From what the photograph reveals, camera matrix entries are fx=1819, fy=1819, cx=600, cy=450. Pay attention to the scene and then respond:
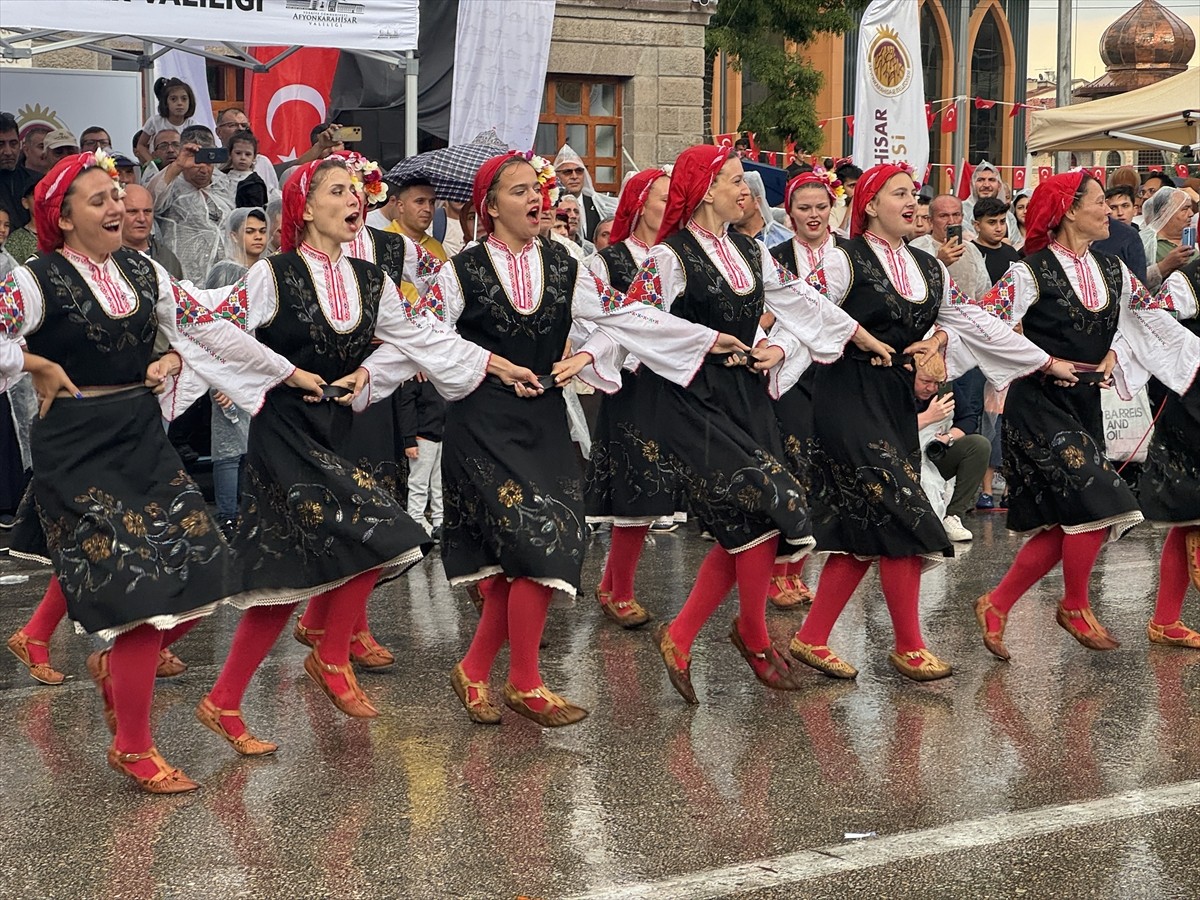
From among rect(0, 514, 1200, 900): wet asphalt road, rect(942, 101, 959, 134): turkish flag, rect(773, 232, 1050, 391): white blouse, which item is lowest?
rect(0, 514, 1200, 900): wet asphalt road

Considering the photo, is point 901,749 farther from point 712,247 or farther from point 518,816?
point 712,247

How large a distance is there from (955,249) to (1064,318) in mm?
3652

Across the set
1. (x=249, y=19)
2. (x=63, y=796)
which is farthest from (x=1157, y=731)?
(x=249, y=19)

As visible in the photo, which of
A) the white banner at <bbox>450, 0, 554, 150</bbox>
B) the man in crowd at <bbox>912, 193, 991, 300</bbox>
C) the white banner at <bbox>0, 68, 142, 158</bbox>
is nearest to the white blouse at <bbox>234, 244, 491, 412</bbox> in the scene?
the man in crowd at <bbox>912, 193, 991, 300</bbox>

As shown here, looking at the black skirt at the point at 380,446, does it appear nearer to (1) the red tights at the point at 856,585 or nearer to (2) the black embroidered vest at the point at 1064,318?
(1) the red tights at the point at 856,585

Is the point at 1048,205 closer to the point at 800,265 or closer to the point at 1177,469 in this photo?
the point at 1177,469

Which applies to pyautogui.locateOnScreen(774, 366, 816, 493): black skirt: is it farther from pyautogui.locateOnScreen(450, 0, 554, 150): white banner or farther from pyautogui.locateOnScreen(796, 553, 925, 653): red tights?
pyautogui.locateOnScreen(450, 0, 554, 150): white banner

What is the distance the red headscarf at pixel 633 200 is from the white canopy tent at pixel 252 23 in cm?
362

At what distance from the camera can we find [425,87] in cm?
1597

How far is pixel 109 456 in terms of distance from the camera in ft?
16.4

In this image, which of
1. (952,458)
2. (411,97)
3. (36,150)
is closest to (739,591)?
(952,458)

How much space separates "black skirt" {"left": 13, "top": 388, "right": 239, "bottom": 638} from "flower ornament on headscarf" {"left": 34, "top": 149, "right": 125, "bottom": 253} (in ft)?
1.59

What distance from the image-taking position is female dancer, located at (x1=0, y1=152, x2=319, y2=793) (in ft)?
16.2

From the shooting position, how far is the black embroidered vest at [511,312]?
5.64 meters
